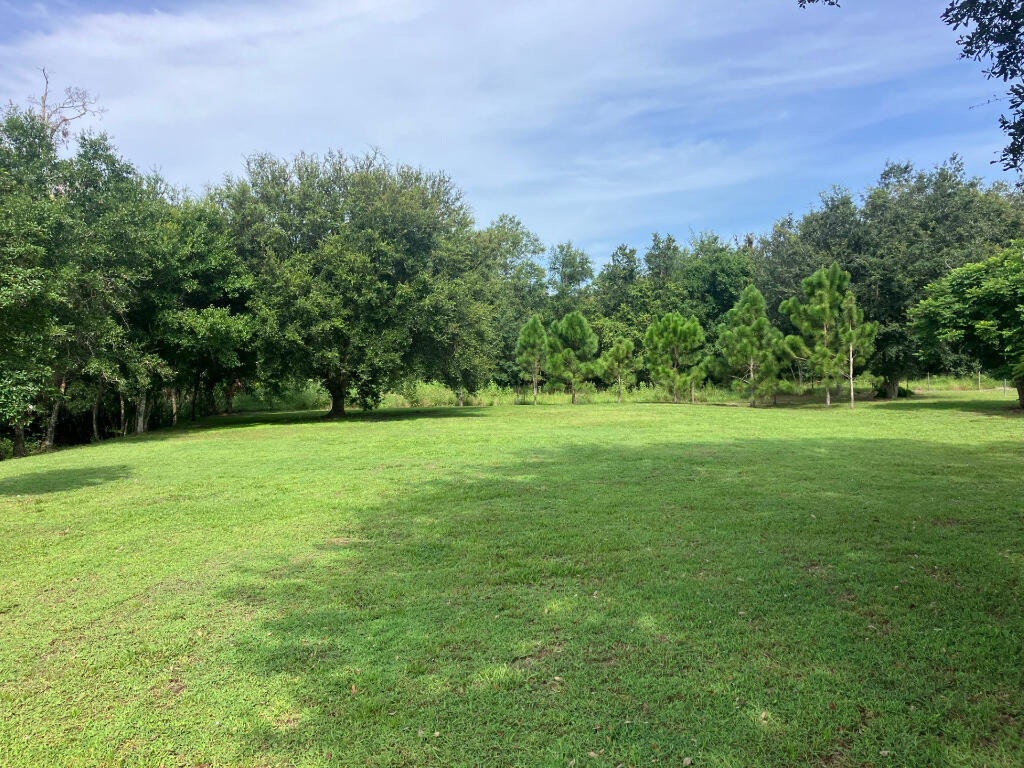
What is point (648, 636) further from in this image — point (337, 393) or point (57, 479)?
point (337, 393)

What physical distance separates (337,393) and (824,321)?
761 inches

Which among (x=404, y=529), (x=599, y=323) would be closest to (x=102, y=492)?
(x=404, y=529)

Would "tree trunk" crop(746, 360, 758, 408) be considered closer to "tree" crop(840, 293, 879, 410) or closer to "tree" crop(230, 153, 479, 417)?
"tree" crop(840, 293, 879, 410)

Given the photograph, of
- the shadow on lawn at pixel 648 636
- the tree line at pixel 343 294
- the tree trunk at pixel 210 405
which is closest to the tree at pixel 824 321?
the tree line at pixel 343 294

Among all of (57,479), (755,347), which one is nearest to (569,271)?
(755,347)

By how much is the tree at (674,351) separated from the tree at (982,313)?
10.7 meters

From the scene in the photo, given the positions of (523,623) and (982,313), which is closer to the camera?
(523,623)

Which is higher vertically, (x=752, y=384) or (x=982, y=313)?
(x=982, y=313)

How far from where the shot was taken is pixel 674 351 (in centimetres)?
3139

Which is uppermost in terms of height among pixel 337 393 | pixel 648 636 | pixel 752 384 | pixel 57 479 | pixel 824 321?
pixel 824 321

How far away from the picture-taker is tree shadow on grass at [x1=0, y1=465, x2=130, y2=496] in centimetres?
912

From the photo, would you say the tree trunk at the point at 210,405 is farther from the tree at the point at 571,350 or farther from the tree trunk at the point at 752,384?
the tree trunk at the point at 752,384

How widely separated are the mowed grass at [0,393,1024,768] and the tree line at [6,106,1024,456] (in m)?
4.71

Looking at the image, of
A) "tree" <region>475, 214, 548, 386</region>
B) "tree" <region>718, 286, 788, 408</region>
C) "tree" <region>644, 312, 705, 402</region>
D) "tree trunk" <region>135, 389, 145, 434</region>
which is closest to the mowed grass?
"tree trunk" <region>135, 389, 145, 434</region>
